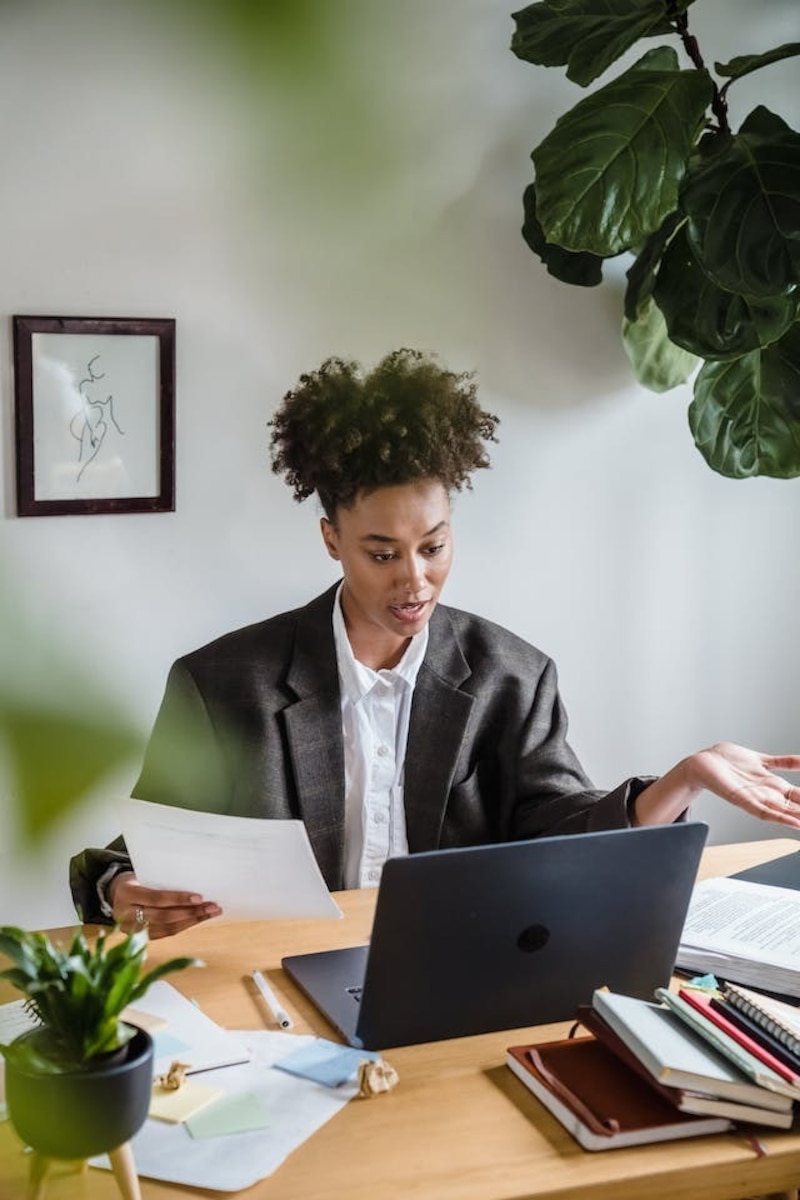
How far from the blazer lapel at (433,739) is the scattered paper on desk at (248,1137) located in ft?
2.06

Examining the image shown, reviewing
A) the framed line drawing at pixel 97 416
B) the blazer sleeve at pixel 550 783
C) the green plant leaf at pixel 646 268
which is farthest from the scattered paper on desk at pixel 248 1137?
the green plant leaf at pixel 646 268

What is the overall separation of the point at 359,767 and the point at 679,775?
1.53 feet

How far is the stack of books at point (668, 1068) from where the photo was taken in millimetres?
1237

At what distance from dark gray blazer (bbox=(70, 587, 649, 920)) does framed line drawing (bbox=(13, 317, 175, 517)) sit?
778mm

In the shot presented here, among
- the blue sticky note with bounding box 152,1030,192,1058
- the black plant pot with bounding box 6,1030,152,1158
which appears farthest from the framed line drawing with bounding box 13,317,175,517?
the black plant pot with bounding box 6,1030,152,1158

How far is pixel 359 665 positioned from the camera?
202 cm

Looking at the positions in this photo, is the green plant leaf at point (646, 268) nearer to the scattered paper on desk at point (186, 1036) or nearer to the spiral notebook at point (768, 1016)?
the spiral notebook at point (768, 1016)

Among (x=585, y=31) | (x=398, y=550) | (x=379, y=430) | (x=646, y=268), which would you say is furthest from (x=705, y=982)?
(x=646, y=268)

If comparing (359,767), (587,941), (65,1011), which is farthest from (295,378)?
(65,1011)

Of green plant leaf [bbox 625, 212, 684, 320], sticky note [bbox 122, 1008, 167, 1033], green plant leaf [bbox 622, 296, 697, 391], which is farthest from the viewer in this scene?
green plant leaf [bbox 622, 296, 697, 391]

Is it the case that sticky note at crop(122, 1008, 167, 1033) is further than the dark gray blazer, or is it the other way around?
the dark gray blazer

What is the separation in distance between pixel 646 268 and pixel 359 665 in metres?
1.14

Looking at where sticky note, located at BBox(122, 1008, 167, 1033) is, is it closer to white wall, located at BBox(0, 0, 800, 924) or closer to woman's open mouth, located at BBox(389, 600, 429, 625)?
white wall, located at BBox(0, 0, 800, 924)

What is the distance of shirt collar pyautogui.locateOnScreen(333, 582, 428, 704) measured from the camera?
201 centimetres
